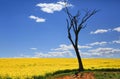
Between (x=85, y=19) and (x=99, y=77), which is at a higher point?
(x=85, y=19)

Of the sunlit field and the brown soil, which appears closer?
the brown soil

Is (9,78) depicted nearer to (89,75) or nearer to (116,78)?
(89,75)

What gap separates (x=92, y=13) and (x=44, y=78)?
539 inches

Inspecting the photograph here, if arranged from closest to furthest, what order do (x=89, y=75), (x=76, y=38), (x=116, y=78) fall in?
(x=116, y=78)
(x=89, y=75)
(x=76, y=38)

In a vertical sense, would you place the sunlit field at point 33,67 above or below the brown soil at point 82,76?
above

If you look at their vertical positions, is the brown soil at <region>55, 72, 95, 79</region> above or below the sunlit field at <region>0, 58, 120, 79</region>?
below

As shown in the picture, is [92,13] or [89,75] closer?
[89,75]

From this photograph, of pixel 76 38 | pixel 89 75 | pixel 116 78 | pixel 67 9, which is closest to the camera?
pixel 116 78

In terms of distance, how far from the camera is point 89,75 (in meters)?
33.0

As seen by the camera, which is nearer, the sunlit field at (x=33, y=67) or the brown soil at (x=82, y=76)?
the brown soil at (x=82, y=76)

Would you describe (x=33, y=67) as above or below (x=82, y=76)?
above

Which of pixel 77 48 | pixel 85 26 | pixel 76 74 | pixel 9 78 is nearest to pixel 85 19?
pixel 85 26

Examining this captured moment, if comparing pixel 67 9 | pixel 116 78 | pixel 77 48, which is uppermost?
pixel 67 9

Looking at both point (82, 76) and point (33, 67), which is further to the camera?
point (33, 67)
